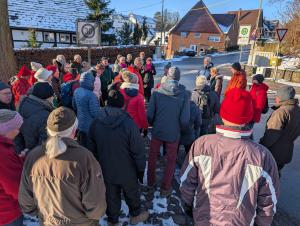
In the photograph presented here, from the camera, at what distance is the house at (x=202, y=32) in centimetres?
5038

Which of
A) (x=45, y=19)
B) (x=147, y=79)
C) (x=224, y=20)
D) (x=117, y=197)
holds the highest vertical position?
(x=224, y=20)

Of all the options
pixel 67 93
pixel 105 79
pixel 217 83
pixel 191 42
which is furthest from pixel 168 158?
pixel 191 42

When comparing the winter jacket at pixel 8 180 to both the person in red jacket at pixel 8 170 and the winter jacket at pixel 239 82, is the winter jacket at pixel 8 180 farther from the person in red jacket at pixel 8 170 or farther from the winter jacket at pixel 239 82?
the winter jacket at pixel 239 82

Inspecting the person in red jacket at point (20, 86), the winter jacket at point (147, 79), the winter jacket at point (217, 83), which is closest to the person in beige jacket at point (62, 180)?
the person in red jacket at point (20, 86)

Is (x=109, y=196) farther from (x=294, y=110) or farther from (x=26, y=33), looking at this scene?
(x=26, y=33)

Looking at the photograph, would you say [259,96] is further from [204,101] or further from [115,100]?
[115,100]

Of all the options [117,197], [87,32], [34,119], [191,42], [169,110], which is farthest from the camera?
[191,42]

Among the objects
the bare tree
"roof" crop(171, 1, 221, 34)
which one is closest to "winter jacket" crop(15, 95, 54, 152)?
the bare tree

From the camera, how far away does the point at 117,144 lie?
3059 mm

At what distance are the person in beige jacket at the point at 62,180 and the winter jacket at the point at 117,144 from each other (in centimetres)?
79

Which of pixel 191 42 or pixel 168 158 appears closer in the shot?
pixel 168 158

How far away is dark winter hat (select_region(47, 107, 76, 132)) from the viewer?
211cm

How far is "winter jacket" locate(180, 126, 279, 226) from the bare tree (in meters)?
5.69

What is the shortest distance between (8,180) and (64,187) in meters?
0.54
